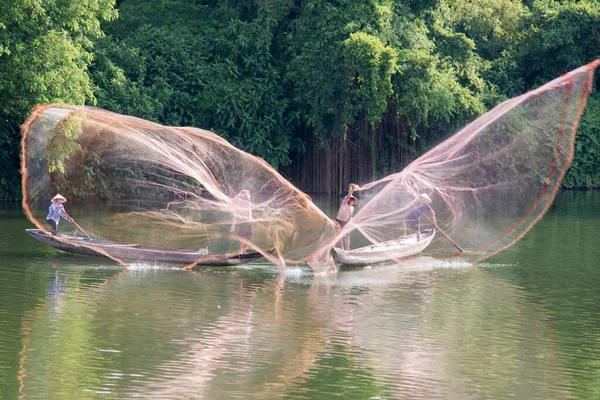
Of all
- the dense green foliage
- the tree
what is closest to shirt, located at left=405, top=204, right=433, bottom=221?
the tree

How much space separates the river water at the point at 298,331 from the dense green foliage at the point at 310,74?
17570 millimetres

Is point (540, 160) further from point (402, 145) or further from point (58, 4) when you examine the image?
point (402, 145)

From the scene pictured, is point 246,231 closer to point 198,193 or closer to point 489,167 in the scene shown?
point 198,193

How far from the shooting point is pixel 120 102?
40219 mm

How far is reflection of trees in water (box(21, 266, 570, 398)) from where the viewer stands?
13.4 m

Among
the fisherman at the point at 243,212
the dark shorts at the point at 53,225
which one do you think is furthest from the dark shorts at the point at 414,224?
the dark shorts at the point at 53,225

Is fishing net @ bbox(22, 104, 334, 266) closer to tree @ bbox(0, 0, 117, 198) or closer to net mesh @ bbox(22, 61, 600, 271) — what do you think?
net mesh @ bbox(22, 61, 600, 271)

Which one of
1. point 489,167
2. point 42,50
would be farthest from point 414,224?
point 42,50

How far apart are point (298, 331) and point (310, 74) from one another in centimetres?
2676

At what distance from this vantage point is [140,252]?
2328cm

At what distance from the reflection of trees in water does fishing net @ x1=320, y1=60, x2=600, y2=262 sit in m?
1.66

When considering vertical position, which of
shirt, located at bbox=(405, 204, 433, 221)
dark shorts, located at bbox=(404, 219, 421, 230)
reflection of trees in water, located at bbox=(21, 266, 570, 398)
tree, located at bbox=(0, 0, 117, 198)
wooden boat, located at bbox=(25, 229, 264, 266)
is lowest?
reflection of trees in water, located at bbox=(21, 266, 570, 398)

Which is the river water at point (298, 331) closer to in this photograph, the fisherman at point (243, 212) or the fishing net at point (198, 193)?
the fishing net at point (198, 193)

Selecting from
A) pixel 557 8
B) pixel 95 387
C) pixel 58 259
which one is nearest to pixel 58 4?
pixel 58 259
